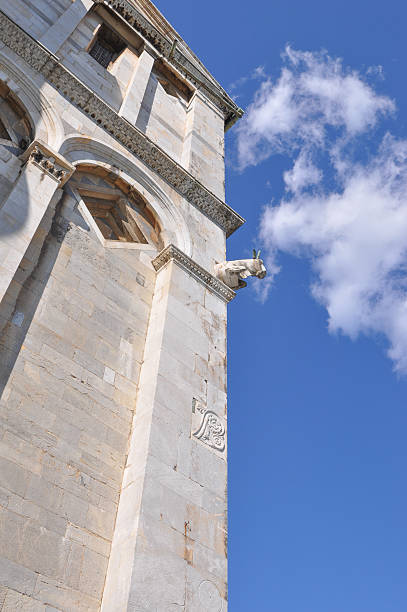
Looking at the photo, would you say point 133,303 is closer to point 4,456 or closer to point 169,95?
A: point 4,456

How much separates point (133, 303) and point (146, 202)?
9.46 ft

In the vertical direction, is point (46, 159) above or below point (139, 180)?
below

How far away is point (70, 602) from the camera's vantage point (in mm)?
6766

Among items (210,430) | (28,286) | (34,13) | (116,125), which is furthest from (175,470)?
(34,13)

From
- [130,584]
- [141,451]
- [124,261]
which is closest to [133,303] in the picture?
[124,261]

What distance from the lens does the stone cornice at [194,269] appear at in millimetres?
11520

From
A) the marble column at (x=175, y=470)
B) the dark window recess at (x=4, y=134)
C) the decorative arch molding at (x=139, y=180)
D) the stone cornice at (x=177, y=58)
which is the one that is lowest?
the marble column at (x=175, y=470)

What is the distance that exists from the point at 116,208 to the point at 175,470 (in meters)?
5.90

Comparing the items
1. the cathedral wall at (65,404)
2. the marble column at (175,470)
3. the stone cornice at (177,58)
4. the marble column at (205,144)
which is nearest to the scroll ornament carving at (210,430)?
the marble column at (175,470)

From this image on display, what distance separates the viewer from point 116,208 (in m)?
12.2

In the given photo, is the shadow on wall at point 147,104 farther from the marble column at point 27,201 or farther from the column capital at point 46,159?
the marble column at point 27,201

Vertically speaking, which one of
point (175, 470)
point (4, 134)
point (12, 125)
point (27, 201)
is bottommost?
point (175, 470)

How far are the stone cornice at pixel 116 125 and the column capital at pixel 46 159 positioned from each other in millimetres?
2635

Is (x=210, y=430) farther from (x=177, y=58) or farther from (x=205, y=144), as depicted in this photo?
(x=177, y=58)
